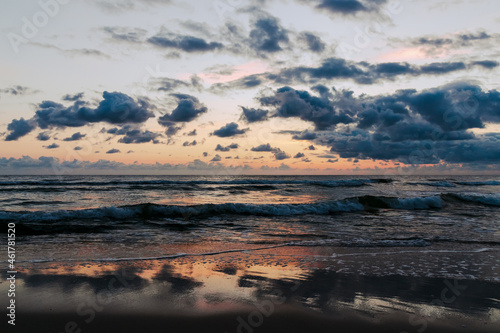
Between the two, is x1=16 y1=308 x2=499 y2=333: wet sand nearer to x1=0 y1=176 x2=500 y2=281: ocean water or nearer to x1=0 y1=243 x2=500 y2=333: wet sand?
x1=0 y1=243 x2=500 y2=333: wet sand

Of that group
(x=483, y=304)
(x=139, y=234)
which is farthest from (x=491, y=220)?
(x=139, y=234)

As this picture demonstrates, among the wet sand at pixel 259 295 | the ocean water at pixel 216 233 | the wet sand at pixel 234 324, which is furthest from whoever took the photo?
the ocean water at pixel 216 233

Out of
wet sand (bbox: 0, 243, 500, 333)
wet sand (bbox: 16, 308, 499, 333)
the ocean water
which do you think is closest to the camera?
wet sand (bbox: 16, 308, 499, 333)

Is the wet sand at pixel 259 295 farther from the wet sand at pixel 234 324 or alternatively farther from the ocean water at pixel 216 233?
the ocean water at pixel 216 233

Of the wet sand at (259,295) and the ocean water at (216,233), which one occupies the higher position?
the wet sand at (259,295)

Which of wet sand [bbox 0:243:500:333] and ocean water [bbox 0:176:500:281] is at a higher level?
wet sand [bbox 0:243:500:333]

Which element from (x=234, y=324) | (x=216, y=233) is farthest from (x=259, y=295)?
(x=216, y=233)

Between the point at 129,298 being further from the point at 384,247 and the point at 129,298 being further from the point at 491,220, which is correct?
the point at 491,220

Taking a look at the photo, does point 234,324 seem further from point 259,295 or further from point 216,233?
point 216,233

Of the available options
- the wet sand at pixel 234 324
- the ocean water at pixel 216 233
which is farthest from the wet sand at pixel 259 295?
the ocean water at pixel 216 233

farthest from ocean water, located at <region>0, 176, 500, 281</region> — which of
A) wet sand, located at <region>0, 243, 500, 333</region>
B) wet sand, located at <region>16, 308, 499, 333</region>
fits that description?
wet sand, located at <region>16, 308, 499, 333</region>

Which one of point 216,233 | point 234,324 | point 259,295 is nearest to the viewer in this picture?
point 234,324

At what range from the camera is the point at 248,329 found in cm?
461

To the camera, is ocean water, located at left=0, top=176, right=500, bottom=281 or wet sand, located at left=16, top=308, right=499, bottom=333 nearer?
wet sand, located at left=16, top=308, right=499, bottom=333
